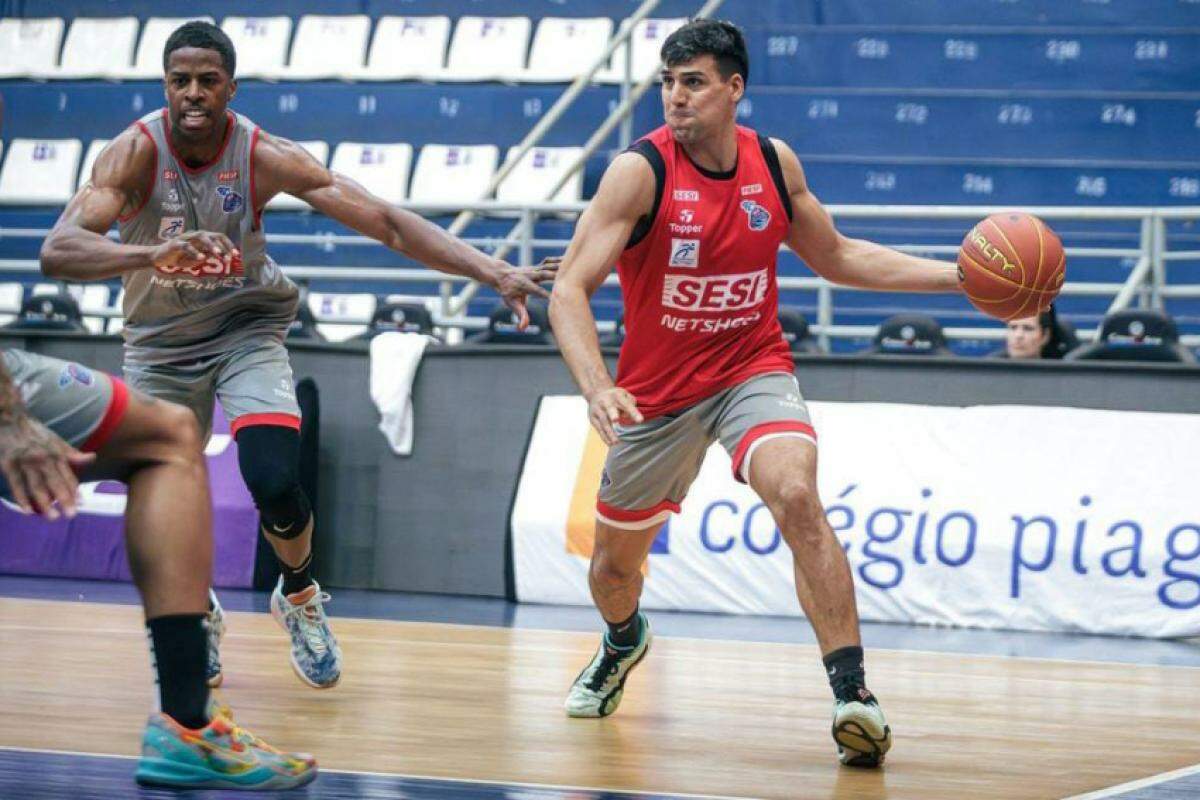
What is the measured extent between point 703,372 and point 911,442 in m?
3.77

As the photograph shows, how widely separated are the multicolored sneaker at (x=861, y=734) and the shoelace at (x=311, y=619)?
2.01 metres

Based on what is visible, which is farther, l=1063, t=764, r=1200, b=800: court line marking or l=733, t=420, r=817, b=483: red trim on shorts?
l=733, t=420, r=817, b=483: red trim on shorts

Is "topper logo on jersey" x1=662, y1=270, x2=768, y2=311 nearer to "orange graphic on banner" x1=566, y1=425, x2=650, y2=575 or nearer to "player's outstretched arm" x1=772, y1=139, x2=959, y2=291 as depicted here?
"player's outstretched arm" x1=772, y1=139, x2=959, y2=291

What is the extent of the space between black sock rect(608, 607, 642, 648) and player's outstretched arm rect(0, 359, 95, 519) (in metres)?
2.76

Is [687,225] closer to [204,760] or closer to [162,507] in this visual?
[162,507]

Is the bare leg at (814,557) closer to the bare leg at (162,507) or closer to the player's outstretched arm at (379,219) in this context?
the player's outstretched arm at (379,219)

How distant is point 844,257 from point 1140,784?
76.9 inches

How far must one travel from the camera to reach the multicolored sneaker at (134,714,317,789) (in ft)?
12.6

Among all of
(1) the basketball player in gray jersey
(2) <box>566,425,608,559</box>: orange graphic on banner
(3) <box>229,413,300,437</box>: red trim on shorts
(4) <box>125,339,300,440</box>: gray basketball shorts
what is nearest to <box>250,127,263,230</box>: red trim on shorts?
(1) the basketball player in gray jersey

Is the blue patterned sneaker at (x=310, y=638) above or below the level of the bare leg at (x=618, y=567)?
below

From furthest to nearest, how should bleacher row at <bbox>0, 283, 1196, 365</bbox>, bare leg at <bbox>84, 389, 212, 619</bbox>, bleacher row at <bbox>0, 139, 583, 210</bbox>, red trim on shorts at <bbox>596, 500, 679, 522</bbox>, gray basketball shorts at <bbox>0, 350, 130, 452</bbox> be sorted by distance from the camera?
bleacher row at <bbox>0, 139, 583, 210</bbox> → bleacher row at <bbox>0, 283, 1196, 365</bbox> → red trim on shorts at <bbox>596, 500, 679, 522</bbox> → bare leg at <bbox>84, 389, 212, 619</bbox> → gray basketball shorts at <bbox>0, 350, 130, 452</bbox>

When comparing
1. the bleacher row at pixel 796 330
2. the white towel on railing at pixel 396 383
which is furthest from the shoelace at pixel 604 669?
the white towel on railing at pixel 396 383

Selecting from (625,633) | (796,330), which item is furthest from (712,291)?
(796,330)

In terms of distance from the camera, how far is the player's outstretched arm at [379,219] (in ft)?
19.2
